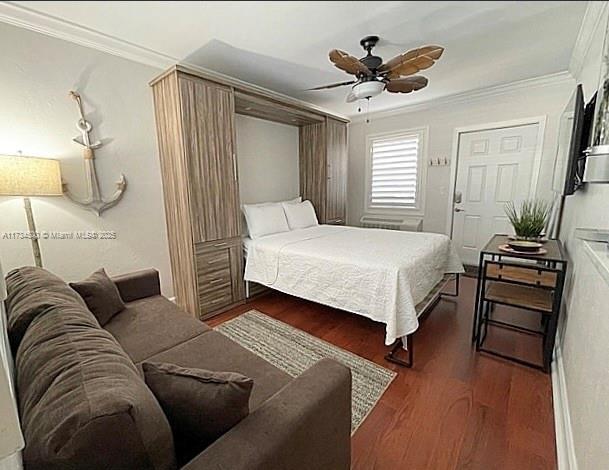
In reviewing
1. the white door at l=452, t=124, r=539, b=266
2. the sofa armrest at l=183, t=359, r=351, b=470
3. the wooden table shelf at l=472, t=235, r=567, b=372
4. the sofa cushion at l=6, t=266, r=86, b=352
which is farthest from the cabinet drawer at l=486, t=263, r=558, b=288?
the sofa cushion at l=6, t=266, r=86, b=352

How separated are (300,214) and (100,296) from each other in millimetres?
2329

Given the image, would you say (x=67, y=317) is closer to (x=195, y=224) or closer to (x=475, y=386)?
(x=195, y=224)

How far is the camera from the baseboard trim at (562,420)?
1.21 metres

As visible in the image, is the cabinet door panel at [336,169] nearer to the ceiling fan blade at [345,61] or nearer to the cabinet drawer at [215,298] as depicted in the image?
the cabinet drawer at [215,298]

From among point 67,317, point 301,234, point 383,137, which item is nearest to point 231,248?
point 301,234

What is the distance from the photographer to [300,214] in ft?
11.9

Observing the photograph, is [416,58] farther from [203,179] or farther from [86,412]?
[203,179]

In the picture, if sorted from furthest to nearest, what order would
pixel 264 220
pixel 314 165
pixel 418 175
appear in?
pixel 418 175 < pixel 314 165 < pixel 264 220

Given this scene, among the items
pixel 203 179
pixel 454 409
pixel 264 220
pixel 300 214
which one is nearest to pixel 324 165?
pixel 300 214

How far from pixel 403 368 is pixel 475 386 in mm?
419

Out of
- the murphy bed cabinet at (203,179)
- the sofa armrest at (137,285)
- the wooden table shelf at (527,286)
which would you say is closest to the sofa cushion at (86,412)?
the sofa armrest at (137,285)

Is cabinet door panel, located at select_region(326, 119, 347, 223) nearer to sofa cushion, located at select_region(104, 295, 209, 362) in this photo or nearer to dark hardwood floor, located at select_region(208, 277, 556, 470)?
dark hardwood floor, located at select_region(208, 277, 556, 470)

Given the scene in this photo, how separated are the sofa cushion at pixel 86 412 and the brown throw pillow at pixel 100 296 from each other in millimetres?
880

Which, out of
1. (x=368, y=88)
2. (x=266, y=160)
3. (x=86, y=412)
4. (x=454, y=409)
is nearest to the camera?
(x=86, y=412)
